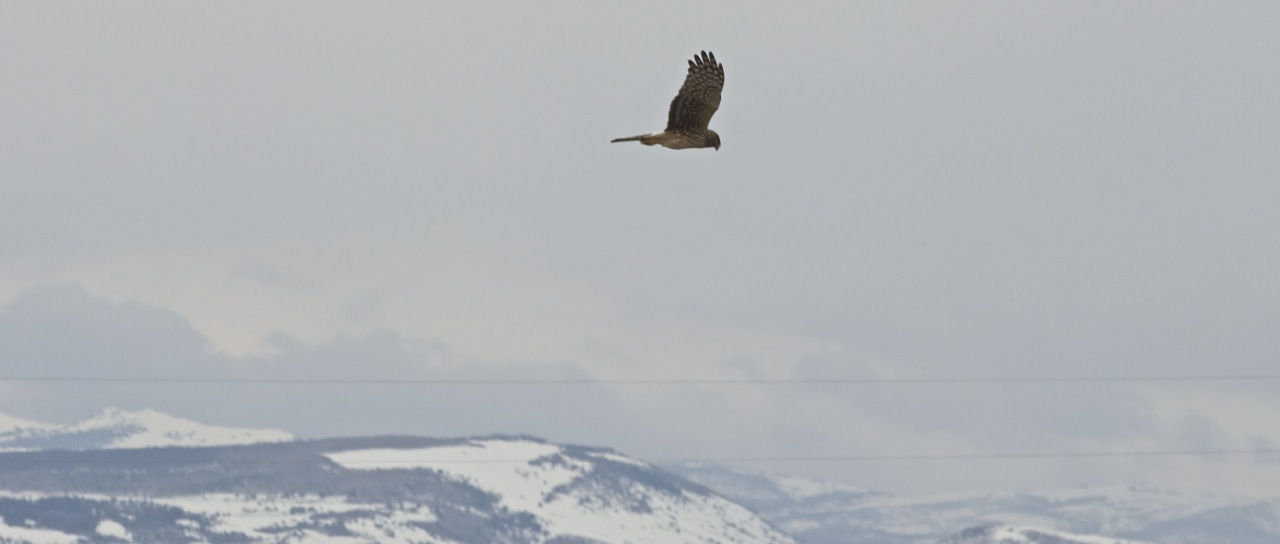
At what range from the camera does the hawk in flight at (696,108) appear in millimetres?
69625

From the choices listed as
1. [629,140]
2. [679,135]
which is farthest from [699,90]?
[629,140]

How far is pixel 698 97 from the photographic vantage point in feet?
233

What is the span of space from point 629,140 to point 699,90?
22.3 feet

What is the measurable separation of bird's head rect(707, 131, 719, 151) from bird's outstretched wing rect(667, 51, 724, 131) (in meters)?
0.64

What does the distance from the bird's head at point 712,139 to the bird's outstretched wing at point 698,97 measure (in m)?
0.64

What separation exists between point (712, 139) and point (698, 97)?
7.21 feet

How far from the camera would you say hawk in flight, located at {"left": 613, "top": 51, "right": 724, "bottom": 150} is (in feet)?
228

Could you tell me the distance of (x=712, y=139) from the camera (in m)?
69.7

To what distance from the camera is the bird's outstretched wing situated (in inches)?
2778

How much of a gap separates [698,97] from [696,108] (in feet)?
1.88

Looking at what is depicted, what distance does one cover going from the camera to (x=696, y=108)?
70750mm

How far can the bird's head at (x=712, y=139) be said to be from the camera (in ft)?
228

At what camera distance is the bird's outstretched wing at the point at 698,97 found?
70.6 meters

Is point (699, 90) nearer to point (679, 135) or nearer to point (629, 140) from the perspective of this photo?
point (679, 135)
